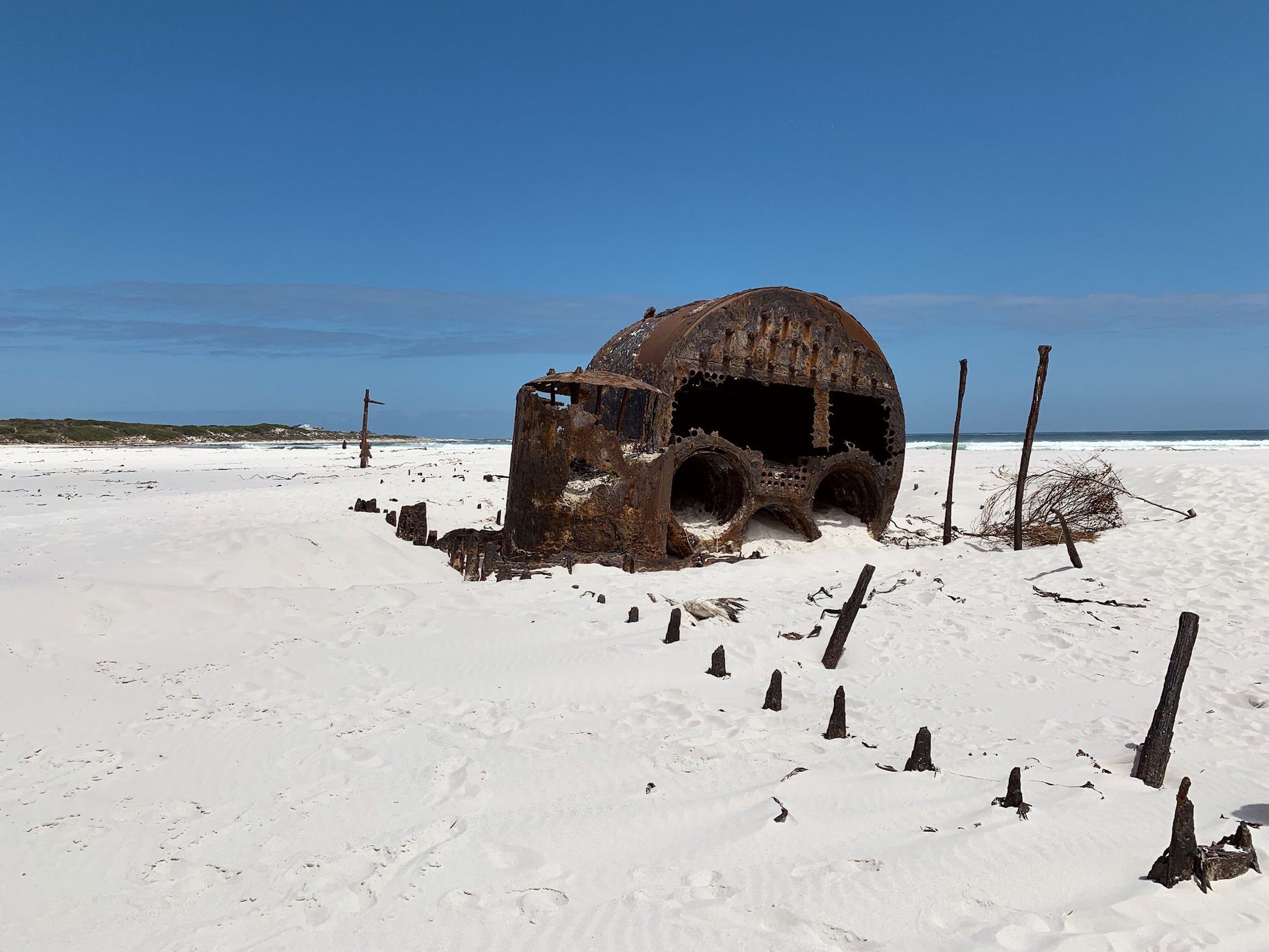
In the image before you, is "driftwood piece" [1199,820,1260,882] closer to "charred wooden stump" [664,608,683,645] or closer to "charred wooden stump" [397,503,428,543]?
"charred wooden stump" [664,608,683,645]

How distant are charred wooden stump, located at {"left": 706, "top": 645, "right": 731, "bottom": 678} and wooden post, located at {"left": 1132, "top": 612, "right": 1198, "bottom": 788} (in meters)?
2.30

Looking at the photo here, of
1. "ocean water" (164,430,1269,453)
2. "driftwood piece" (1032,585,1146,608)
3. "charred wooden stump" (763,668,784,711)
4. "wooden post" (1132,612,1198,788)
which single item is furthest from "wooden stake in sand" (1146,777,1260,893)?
"ocean water" (164,430,1269,453)

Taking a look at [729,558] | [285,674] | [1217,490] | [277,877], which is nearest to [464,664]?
[285,674]

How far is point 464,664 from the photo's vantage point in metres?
5.56

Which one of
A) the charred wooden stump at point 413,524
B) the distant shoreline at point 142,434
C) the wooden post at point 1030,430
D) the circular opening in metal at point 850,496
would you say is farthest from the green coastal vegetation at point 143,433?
the wooden post at point 1030,430

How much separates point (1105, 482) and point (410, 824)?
11942 millimetres

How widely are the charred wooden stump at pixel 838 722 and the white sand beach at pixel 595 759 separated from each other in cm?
8

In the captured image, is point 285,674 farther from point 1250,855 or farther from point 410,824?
point 1250,855

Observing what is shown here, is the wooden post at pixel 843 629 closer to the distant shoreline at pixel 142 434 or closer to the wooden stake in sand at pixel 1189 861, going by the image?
the wooden stake in sand at pixel 1189 861

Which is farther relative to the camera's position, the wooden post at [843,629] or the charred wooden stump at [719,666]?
the wooden post at [843,629]

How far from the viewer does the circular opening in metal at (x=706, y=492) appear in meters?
10.8

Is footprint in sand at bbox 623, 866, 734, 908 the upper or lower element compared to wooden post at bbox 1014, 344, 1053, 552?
lower

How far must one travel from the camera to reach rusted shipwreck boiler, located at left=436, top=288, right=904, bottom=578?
9305 mm

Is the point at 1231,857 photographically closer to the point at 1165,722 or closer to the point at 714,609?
the point at 1165,722
